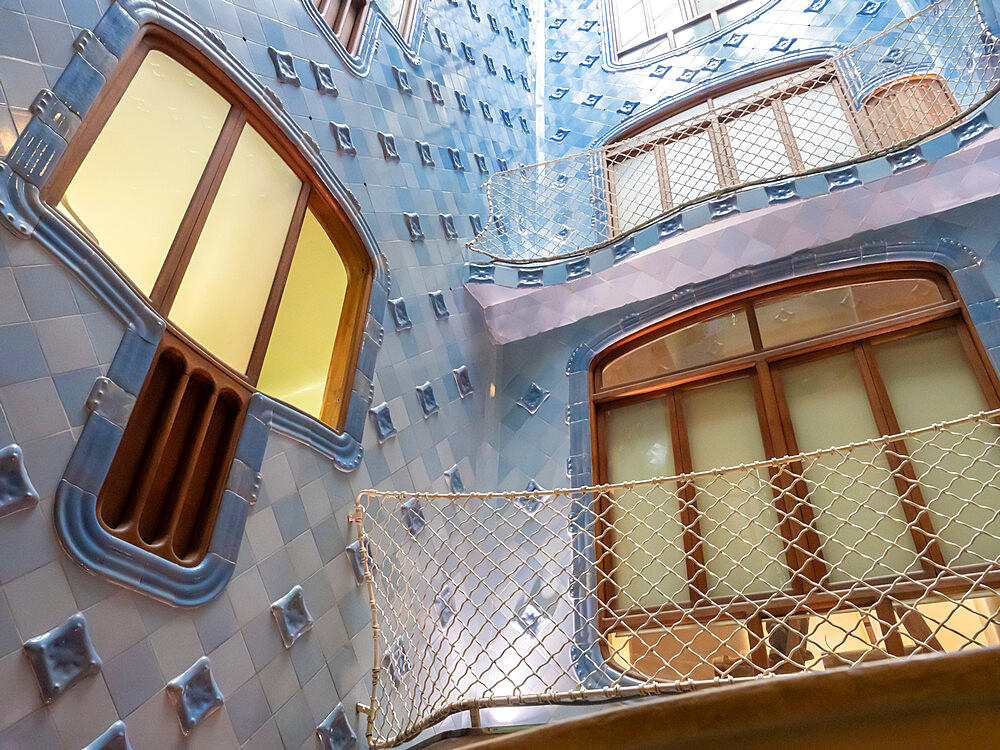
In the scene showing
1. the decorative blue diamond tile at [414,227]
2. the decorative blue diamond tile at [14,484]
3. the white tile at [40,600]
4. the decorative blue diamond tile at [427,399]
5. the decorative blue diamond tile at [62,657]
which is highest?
the decorative blue diamond tile at [414,227]

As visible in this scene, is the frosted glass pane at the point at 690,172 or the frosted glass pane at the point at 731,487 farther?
the frosted glass pane at the point at 690,172

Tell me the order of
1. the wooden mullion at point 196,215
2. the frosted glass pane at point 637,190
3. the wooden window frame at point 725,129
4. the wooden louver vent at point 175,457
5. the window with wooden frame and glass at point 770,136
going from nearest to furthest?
1. the wooden louver vent at point 175,457
2. the wooden mullion at point 196,215
3. the window with wooden frame and glass at point 770,136
4. the wooden window frame at point 725,129
5. the frosted glass pane at point 637,190

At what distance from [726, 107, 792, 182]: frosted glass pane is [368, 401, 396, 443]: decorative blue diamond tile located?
3060 millimetres

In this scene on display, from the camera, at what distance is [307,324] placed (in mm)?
2887

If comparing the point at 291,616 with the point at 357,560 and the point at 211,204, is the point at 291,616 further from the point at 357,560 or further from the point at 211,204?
the point at 211,204

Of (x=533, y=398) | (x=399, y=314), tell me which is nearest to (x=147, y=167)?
(x=399, y=314)

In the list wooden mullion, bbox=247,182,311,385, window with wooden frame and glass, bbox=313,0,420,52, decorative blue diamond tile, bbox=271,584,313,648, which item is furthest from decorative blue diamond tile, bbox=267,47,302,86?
decorative blue diamond tile, bbox=271,584,313,648

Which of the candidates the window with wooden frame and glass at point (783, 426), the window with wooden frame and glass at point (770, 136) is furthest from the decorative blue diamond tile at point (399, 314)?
the window with wooden frame and glass at point (770, 136)

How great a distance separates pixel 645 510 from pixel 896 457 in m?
1.18

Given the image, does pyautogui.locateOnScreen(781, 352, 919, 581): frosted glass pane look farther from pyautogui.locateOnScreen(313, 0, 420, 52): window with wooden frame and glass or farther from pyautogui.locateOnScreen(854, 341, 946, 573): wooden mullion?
pyautogui.locateOnScreen(313, 0, 420, 52): window with wooden frame and glass

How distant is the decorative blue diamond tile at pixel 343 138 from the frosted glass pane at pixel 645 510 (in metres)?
2.05

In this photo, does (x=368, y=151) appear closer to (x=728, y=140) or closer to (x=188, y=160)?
(x=188, y=160)

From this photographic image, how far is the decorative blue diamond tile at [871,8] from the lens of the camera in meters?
5.18

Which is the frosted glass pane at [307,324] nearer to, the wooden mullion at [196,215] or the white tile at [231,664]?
the wooden mullion at [196,215]
